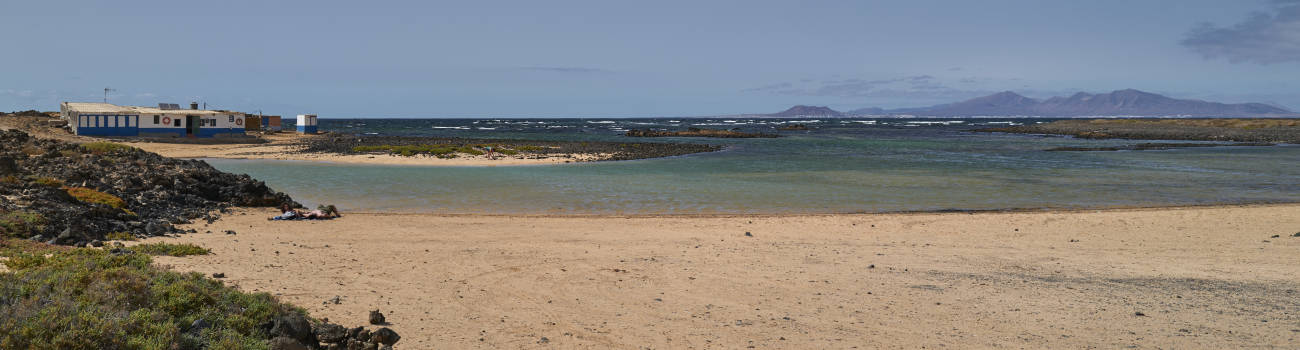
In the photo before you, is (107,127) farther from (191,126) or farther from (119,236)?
(119,236)

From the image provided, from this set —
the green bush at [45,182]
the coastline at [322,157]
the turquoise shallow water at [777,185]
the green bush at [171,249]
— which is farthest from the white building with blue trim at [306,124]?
the green bush at [171,249]

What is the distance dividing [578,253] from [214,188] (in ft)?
37.1

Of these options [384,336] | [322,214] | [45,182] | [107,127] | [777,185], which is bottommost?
[384,336]

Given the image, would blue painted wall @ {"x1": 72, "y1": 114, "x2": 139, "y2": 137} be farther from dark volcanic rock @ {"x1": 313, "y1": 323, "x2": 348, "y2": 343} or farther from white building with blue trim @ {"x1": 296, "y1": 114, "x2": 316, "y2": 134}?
dark volcanic rock @ {"x1": 313, "y1": 323, "x2": 348, "y2": 343}

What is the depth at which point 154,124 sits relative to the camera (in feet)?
191

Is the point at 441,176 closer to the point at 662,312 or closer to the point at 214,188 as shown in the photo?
the point at 214,188

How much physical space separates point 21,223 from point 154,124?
5546 cm

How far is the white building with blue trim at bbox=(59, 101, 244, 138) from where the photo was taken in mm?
56000

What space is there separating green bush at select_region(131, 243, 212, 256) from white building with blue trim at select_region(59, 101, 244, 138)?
55641 mm

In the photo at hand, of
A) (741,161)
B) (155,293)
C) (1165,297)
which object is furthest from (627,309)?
(741,161)

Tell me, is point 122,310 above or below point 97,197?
below

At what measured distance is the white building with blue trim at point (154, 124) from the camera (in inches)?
2205

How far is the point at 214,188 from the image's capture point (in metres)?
18.7

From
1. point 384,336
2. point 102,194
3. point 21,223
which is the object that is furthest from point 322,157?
point 384,336
